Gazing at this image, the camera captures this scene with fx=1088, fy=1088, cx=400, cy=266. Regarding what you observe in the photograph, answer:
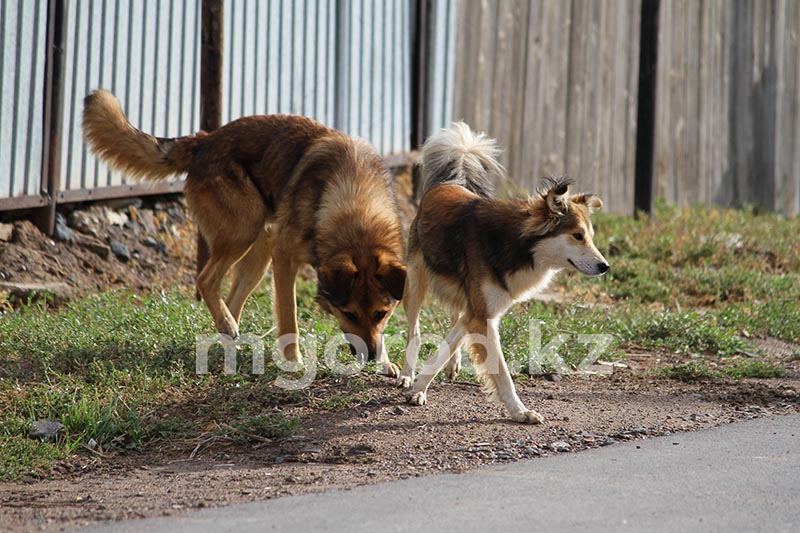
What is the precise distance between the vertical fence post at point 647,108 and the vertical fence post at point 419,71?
299 centimetres

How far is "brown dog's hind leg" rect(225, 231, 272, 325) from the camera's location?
26.2 feet

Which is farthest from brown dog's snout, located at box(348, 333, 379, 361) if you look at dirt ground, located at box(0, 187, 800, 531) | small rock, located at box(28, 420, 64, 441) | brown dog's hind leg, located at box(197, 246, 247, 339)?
small rock, located at box(28, 420, 64, 441)

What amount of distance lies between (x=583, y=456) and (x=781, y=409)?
1.83 metres

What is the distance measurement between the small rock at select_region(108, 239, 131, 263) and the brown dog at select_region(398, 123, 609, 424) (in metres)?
3.41

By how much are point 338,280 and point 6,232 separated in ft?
11.7

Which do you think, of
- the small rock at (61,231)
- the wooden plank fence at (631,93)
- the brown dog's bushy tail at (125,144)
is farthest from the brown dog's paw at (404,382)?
the wooden plank fence at (631,93)

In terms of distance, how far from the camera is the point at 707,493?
475 cm

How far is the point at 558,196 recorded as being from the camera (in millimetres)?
5996

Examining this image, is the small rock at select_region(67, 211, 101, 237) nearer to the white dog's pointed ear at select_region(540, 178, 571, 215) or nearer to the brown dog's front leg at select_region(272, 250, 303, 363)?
the brown dog's front leg at select_region(272, 250, 303, 363)

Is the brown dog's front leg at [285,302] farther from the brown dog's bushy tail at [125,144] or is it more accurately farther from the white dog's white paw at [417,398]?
the brown dog's bushy tail at [125,144]

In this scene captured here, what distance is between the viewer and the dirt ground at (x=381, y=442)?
4.70m

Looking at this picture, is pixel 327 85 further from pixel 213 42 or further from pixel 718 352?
pixel 718 352

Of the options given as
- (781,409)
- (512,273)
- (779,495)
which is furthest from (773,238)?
(779,495)

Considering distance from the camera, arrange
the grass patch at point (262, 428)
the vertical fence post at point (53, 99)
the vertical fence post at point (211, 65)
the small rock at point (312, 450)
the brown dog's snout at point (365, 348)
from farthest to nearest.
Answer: the vertical fence post at point (53, 99), the vertical fence post at point (211, 65), the brown dog's snout at point (365, 348), the grass patch at point (262, 428), the small rock at point (312, 450)
